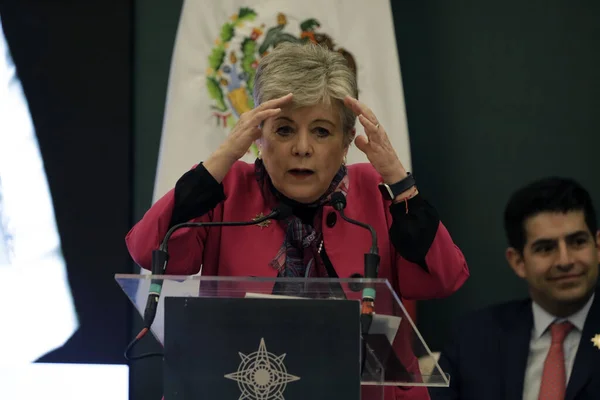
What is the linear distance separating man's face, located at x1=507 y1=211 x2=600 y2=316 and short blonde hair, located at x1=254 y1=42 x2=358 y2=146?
1310 mm

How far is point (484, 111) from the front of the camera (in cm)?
346

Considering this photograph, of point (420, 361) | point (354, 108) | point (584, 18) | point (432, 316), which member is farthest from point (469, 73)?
point (420, 361)

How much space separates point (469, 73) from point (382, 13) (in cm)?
60

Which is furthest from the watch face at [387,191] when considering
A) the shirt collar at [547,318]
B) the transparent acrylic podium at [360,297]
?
the shirt collar at [547,318]

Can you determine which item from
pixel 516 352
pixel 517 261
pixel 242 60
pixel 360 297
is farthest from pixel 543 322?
pixel 360 297

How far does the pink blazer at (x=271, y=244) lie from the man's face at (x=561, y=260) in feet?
3.84

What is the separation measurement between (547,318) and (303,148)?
147 cm

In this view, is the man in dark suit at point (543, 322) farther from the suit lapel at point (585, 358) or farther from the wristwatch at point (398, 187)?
the wristwatch at point (398, 187)

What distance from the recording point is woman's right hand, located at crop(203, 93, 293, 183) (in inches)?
69.1

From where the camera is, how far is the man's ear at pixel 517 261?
3.04 m

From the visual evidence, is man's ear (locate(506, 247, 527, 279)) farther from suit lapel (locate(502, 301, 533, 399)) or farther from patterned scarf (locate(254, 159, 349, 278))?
patterned scarf (locate(254, 159, 349, 278))

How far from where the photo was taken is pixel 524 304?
9.82ft

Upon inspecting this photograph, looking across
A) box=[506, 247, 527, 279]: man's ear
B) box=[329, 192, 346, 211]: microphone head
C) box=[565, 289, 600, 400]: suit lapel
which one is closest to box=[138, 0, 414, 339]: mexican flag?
box=[506, 247, 527, 279]: man's ear

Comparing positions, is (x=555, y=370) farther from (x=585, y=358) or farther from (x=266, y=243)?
(x=266, y=243)
